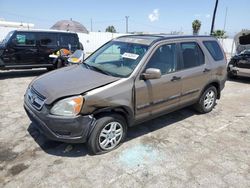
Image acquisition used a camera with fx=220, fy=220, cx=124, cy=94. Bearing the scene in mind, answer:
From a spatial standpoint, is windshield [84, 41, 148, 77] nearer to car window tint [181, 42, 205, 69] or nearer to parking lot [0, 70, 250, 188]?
car window tint [181, 42, 205, 69]

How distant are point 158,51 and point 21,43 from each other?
6.80m

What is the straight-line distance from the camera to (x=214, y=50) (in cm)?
504

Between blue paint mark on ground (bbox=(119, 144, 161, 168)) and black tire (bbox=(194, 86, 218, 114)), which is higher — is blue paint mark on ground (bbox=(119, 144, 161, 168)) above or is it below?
below

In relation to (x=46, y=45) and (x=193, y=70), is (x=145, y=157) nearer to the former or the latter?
(x=193, y=70)

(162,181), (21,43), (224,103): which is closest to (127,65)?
(162,181)

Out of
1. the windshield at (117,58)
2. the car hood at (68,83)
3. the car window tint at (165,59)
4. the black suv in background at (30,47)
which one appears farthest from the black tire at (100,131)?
the black suv in background at (30,47)

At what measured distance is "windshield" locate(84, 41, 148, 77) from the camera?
3.59 meters

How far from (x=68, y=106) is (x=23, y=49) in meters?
6.80

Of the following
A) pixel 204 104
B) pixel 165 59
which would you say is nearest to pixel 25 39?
pixel 165 59

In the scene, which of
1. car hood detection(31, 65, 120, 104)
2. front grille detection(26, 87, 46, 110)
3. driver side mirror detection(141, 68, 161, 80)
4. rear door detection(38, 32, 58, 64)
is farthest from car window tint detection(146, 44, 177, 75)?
rear door detection(38, 32, 58, 64)

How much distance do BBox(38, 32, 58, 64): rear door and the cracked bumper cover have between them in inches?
259

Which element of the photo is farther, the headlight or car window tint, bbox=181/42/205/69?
car window tint, bbox=181/42/205/69

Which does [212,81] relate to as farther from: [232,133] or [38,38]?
[38,38]

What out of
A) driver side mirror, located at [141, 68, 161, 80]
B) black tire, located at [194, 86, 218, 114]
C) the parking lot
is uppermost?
driver side mirror, located at [141, 68, 161, 80]
